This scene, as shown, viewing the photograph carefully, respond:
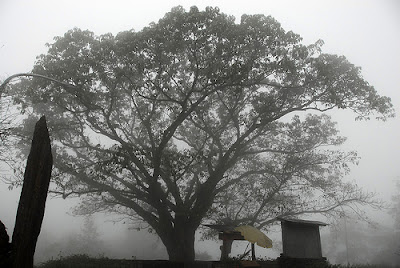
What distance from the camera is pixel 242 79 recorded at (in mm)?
15562

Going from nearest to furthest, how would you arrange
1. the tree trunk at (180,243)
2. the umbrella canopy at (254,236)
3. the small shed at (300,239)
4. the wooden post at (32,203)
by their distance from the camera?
1. the wooden post at (32,203)
2. the umbrella canopy at (254,236)
3. the small shed at (300,239)
4. the tree trunk at (180,243)

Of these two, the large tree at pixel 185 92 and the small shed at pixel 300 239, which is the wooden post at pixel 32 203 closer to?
the large tree at pixel 185 92

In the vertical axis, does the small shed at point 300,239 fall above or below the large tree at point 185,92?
below

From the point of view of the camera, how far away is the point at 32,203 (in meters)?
8.62

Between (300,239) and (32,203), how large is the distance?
12.7m

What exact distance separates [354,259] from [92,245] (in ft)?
116

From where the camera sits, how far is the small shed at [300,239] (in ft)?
51.1

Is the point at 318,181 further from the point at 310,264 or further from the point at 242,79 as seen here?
the point at 242,79

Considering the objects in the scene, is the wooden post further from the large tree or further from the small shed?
the small shed

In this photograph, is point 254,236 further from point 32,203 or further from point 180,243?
point 32,203

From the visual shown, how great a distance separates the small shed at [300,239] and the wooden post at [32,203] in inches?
455

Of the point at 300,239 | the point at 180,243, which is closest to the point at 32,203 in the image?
the point at 180,243

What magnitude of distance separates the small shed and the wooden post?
11559 mm

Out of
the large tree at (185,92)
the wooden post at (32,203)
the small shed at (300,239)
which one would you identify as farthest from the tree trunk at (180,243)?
the wooden post at (32,203)
